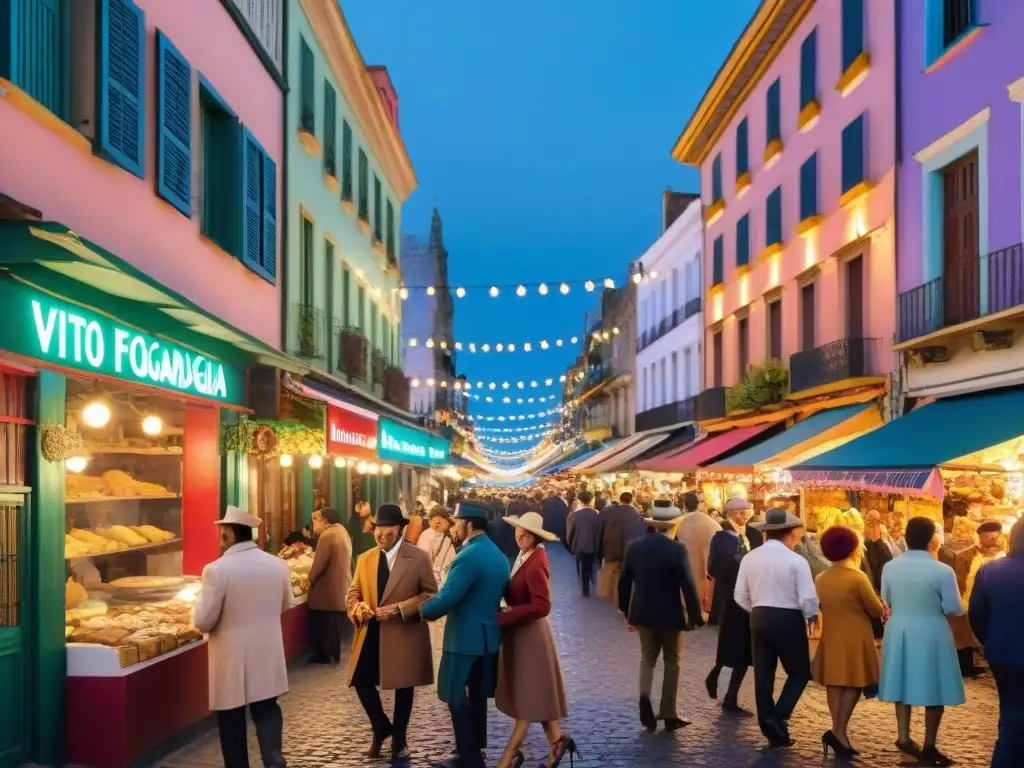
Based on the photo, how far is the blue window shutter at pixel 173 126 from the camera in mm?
10352

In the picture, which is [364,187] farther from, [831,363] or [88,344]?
[88,344]

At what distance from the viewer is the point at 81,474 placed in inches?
420

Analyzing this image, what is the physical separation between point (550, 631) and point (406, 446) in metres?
13.0

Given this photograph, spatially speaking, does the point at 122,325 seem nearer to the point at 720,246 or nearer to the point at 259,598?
the point at 259,598

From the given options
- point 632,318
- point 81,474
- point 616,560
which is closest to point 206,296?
point 81,474

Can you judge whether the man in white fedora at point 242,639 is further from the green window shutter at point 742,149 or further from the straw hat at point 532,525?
the green window shutter at point 742,149

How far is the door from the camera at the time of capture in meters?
15.4

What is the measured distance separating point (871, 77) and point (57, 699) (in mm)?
16053

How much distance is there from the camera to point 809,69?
22.3 metres

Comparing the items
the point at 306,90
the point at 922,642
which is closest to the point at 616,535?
the point at 306,90

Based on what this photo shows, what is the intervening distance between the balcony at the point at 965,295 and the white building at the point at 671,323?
15323mm

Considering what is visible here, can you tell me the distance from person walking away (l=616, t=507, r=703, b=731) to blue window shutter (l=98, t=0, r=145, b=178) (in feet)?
17.4

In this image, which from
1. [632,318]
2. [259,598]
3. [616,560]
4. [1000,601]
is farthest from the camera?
[632,318]

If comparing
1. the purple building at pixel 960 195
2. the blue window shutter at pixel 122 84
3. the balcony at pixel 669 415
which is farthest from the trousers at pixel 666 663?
the balcony at pixel 669 415
